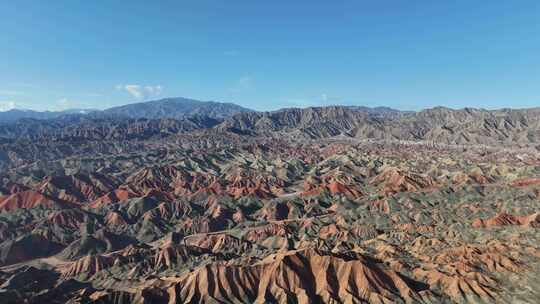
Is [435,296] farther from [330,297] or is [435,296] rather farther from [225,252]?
[225,252]

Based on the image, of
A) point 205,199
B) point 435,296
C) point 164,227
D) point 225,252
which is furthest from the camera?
point 205,199

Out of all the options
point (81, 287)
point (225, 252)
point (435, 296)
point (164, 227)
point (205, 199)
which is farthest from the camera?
point (205, 199)

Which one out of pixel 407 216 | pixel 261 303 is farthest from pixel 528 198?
pixel 261 303

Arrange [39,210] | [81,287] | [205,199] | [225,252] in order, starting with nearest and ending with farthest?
[81,287]
[225,252]
[39,210]
[205,199]

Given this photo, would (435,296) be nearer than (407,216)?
Yes

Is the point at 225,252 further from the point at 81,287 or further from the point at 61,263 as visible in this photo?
the point at 61,263

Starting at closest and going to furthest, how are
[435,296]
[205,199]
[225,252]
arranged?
[435,296]
[225,252]
[205,199]

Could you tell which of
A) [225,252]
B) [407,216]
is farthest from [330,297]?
[407,216]

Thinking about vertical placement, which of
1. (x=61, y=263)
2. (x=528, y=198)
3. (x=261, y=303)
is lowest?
(x=61, y=263)

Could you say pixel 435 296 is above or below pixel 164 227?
above
